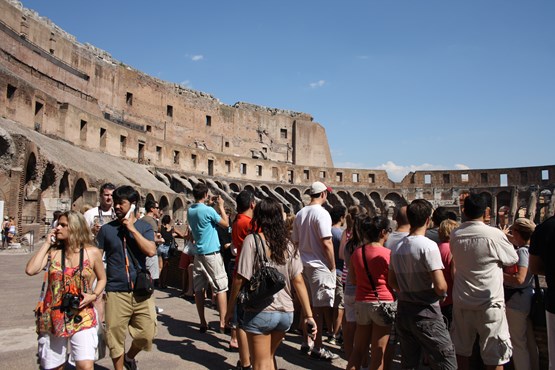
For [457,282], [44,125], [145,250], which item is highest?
[44,125]

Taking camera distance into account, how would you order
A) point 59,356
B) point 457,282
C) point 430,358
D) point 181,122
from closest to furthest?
point 59,356
point 430,358
point 457,282
point 181,122

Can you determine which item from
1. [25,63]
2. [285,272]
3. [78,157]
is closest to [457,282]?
[285,272]

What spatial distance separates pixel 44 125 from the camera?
20375 mm

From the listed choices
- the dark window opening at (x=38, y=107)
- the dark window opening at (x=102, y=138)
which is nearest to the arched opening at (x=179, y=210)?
the dark window opening at (x=102, y=138)

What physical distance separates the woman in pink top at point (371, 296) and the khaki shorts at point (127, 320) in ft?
5.83

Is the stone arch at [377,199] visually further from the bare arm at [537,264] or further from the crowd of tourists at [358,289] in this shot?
the bare arm at [537,264]

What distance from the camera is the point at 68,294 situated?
3.01 m

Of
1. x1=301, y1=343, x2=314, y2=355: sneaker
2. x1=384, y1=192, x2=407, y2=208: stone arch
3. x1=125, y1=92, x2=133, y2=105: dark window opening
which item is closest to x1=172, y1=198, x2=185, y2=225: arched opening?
x1=125, y1=92, x2=133, y2=105: dark window opening

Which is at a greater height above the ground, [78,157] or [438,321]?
[78,157]

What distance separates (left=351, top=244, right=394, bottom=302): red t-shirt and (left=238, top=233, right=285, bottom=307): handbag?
0.98 meters

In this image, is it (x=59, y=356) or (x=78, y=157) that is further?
(x=78, y=157)

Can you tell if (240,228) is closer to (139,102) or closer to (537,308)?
(537,308)

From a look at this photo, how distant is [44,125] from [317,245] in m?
19.8

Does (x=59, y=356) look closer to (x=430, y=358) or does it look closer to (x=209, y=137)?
(x=430, y=358)
